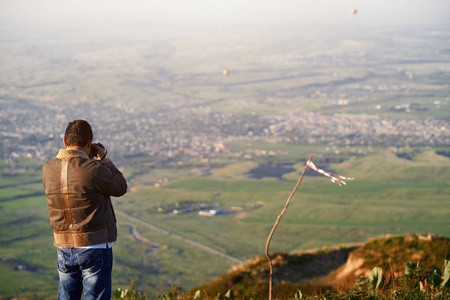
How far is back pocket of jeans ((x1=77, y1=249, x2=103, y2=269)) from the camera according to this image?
12.1 feet

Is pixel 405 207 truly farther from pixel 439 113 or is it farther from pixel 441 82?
pixel 441 82

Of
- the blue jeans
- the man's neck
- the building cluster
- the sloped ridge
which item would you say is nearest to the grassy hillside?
the building cluster

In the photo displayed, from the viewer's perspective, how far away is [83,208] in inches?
145

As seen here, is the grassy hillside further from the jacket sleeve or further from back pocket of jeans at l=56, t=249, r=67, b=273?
the jacket sleeve

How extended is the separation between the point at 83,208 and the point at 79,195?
10cm

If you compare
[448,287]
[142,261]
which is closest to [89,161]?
[448,287]

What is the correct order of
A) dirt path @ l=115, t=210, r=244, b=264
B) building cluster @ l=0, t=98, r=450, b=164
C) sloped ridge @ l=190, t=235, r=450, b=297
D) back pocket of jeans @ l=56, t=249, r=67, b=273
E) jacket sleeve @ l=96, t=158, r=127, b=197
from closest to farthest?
1. jacket sleeve @ l=96, t=158, r=127, b=197
2. back pocket of jeans @ l=56, t=249, r=67, b=273
3. sloped ridge @ l=190, t=235, r=450, b=297
4. dirt path @ l=115, t=210, r=244, b=264
5. building cluster @ l=0, t=98, r=450, b=164

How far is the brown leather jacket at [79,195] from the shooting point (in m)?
3.65

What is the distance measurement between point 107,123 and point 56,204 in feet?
370

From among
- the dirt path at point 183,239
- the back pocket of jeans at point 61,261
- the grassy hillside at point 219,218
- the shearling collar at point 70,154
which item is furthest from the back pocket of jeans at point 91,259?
the dirt path at point 183,239

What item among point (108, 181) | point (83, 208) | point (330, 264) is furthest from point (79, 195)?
point (330, 264)

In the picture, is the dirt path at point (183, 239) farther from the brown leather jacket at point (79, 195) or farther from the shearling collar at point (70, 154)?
the shearling collar at point (70, 154)

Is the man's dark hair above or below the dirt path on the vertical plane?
above

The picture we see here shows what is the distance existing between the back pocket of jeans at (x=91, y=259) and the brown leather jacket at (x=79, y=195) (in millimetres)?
68
